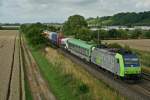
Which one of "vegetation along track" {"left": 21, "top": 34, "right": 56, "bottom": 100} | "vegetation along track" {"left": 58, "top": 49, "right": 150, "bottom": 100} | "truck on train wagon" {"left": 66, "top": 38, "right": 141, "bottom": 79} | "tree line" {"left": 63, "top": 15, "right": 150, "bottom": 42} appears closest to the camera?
"vegetation along track" {"left": 21, "top": 34, "right": 56, "bottom": 100}

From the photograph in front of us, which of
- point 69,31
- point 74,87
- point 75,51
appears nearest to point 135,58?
point 74,87

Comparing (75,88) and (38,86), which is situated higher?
(75,88)

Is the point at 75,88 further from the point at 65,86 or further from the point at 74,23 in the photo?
the point at 74,23

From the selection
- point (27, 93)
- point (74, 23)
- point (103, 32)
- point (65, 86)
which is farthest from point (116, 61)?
point (74, 23)

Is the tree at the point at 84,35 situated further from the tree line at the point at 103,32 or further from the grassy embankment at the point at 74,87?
the grassy embankment at the point at 74,87

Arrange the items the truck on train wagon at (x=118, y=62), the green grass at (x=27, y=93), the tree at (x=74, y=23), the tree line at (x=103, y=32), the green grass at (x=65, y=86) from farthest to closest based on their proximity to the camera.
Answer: the tree at (x=74, y=23), the tree line at (x=103, y=32), the truck on train wagon at (x=118, y=62), the green grass at (x=27, y=93), the green grass at (x=65, y=86)

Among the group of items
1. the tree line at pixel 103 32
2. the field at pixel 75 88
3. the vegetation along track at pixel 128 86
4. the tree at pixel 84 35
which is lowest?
the tree line at pixel 103 32

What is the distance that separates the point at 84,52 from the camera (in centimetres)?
4791

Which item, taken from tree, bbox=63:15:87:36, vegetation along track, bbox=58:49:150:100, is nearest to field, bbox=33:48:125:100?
vegetation along track, bbox=58:49:150:100

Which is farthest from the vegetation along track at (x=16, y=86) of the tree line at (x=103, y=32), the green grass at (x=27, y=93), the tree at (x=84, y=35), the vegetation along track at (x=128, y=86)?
the tree line at (x=103, y=32)

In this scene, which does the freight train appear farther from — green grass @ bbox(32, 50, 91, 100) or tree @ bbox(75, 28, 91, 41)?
tree @ bbox(75, 28, 91, 41)

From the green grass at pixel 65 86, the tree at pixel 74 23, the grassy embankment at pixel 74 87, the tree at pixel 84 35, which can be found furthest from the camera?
the tree at pixel 74 23

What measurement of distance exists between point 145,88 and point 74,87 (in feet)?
19.0

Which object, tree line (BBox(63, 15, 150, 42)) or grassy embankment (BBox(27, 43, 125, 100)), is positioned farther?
tree line (BBox(63, 15, 150, 42))
